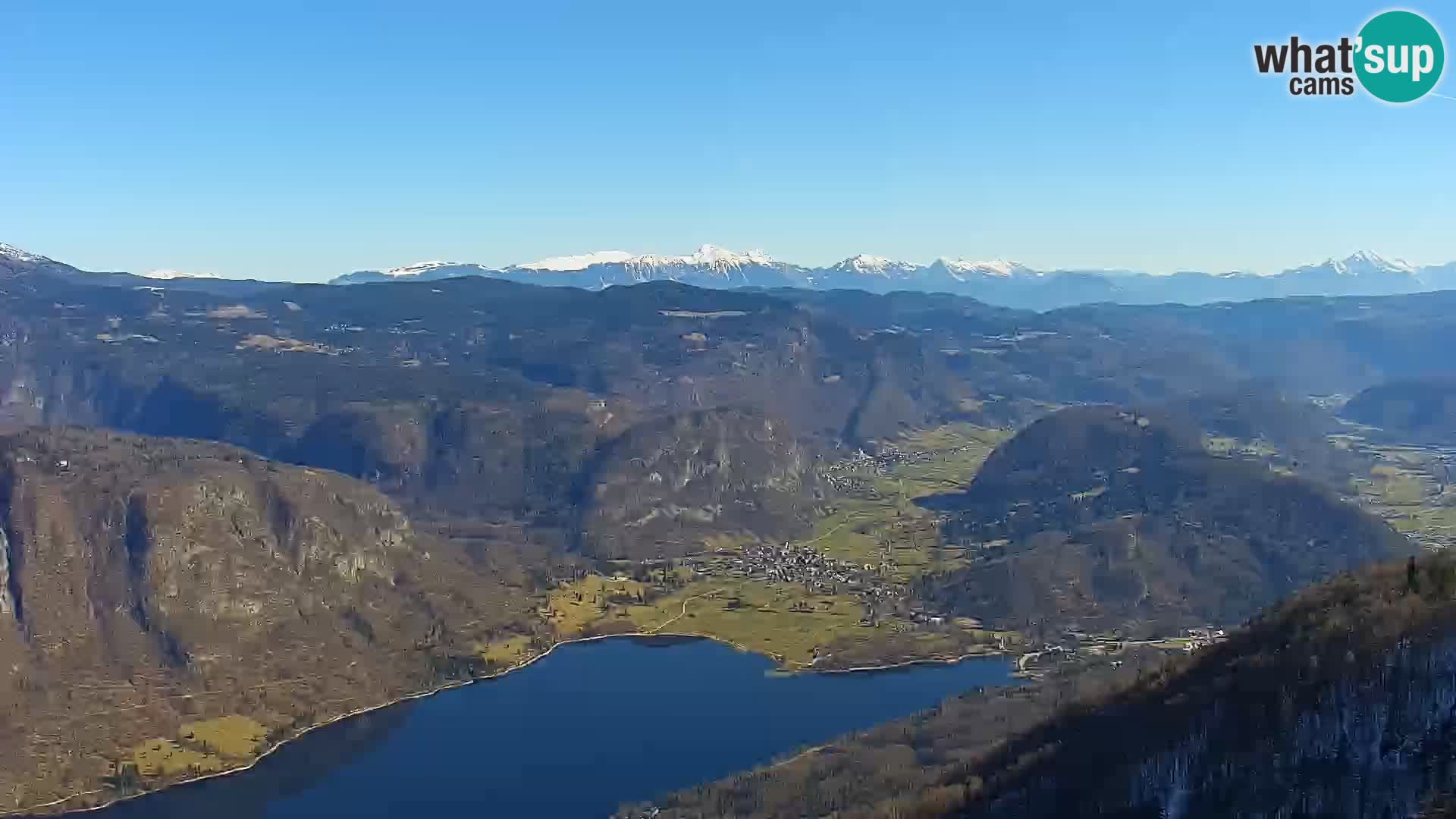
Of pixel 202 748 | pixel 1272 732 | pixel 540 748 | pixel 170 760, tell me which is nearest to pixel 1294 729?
pixel 1272 732

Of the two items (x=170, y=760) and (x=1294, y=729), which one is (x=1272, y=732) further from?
(x=170, y=760)

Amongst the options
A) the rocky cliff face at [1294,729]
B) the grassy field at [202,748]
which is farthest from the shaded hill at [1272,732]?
the grassy field at [202,748]

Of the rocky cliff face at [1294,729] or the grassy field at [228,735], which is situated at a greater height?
the rocky cliff face at [1294,729]

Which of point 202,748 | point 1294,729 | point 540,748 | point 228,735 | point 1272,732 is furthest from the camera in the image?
point 540,748

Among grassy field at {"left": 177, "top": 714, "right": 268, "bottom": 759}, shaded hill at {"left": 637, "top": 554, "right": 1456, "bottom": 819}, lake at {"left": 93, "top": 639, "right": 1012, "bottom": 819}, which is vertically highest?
shaded hill at {"left": 637, "top": 554, "right": 1456, "bottom": 819}

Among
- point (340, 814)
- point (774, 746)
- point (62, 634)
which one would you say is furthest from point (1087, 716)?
point (62, 634)

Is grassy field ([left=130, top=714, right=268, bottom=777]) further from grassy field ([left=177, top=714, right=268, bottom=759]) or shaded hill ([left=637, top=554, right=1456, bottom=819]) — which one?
shaded hill ([left=637, top=554, right=1456, bottom=819])

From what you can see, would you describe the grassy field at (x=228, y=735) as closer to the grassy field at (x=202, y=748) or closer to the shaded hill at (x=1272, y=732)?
the grassy field at (x=202, y=748)

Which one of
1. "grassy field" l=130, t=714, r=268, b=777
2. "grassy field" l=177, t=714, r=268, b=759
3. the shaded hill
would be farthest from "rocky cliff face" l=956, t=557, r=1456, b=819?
"grassy field" l=177, t=714, r=268, b=759
